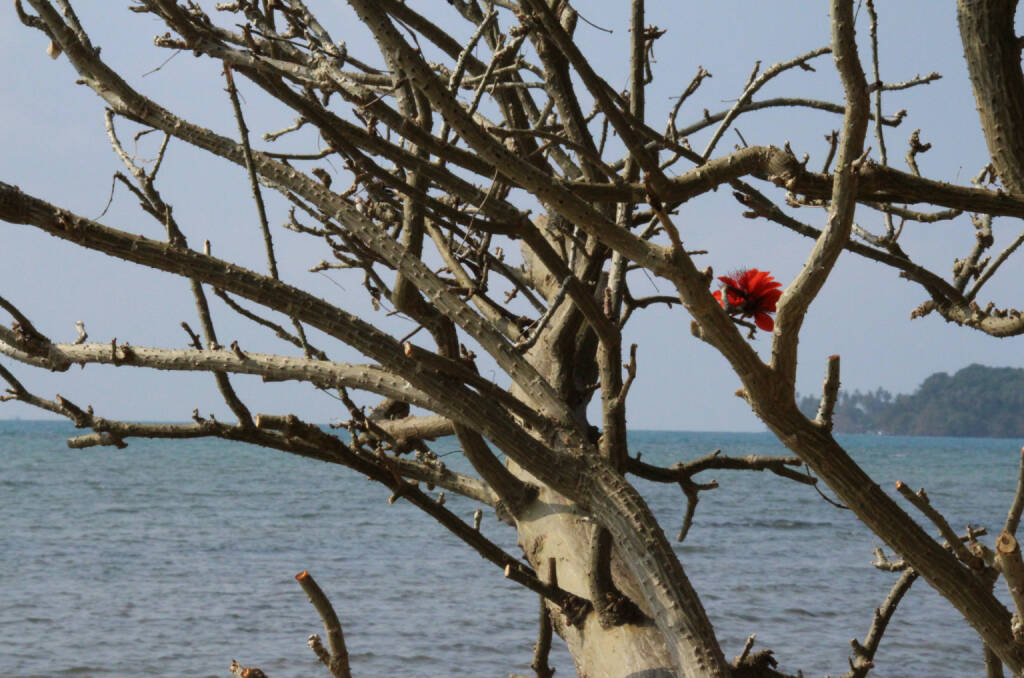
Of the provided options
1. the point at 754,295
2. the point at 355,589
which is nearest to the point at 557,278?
the point at 754,295

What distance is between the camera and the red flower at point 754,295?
176 cm

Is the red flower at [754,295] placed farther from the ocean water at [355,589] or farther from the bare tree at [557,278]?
the ocean water at [355,589]

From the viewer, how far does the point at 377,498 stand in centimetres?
2181

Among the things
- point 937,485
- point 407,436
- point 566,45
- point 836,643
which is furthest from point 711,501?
point 566,45

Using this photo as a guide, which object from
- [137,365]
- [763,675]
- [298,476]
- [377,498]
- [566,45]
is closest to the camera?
[566,45]

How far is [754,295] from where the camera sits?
176 centimetres

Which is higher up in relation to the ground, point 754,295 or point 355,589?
point 754,295

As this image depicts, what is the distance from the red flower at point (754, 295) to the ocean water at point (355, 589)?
6.28 meters

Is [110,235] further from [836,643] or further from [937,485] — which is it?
[937,485]

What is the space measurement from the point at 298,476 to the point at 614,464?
2769cm

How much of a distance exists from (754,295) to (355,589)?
31.9 feet

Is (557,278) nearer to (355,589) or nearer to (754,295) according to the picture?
(754,295)

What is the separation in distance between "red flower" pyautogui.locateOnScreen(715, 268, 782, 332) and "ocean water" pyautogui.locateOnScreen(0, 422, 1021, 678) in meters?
6.28

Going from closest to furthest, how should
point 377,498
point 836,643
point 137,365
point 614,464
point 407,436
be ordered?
point 137,365
point 614,464
point 407,436
point 836,643
point 377,498
